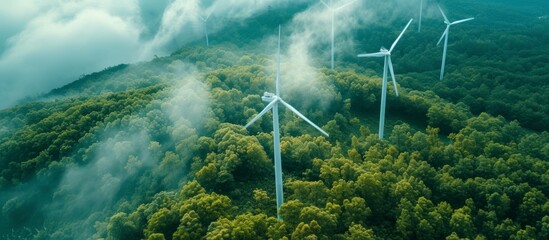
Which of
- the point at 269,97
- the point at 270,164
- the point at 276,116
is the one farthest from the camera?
the point at 270,164

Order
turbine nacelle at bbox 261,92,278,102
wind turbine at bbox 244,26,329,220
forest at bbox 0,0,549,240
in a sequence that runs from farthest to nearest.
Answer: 1. forest at bbox 0,0,549,240
2. turbine nacelle at bbox 261,92,278,102
3. wind turbine at bbox 244,26,329,220

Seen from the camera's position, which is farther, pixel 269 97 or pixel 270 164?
pixel 270 164

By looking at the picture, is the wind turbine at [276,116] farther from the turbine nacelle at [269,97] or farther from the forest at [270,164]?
the forest at [270,164]

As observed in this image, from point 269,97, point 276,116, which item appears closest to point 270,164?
point 276,116

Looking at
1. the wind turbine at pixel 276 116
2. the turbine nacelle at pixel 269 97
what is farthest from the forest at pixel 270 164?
the turbine nacelle at pixel 269 97

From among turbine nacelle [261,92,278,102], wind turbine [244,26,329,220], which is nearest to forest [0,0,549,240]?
wind turbine [244,26,329,220]

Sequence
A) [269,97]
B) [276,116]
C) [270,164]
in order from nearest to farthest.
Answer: [269,97] → [276,116] → [270,164]

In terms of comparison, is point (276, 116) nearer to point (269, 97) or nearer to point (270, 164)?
point (269, 97)

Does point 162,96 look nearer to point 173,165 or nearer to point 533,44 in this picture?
point 173,165

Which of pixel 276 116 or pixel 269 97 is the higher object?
pixel 269 97

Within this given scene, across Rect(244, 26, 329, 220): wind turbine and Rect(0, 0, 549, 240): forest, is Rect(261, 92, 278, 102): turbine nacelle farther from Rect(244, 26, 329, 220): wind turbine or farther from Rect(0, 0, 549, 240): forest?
Rect(0, 0, 549, 240): forest
